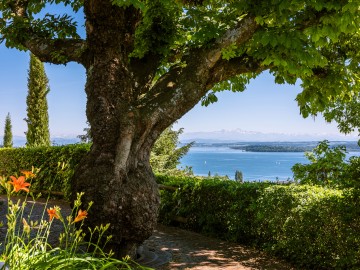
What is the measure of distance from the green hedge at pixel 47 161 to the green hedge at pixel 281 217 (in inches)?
196

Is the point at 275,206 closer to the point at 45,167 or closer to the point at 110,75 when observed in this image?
the point at 110,75

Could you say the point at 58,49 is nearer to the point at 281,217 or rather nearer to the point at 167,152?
the point at 281,217

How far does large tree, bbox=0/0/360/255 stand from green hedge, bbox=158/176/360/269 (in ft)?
8.35

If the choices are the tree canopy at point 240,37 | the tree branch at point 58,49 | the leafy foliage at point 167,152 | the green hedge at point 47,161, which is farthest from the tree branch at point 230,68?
the leafy foliage at point 167,152

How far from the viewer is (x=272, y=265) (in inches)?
293

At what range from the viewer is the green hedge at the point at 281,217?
6855 mm

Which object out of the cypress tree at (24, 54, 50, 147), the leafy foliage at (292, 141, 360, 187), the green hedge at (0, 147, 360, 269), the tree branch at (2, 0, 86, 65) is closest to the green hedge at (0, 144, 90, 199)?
the green hedge at (0, 147, 360, 269)

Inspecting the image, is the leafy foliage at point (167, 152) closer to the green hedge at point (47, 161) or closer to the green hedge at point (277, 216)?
the green hedge at point (47, 161)

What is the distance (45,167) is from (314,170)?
1065cm

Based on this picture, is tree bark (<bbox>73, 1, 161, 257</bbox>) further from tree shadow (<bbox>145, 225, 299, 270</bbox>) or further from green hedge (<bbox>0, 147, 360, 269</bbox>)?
tree shadow (<bbox>145, 225, 299, 270</bbox>)

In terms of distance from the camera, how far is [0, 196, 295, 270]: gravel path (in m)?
7.16

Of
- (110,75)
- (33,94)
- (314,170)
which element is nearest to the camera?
(110,75)

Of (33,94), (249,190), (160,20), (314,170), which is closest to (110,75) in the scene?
(160,20)

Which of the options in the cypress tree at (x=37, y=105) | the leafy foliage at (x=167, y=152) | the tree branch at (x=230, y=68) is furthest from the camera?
the cypress tree at (x=37, y=105)
